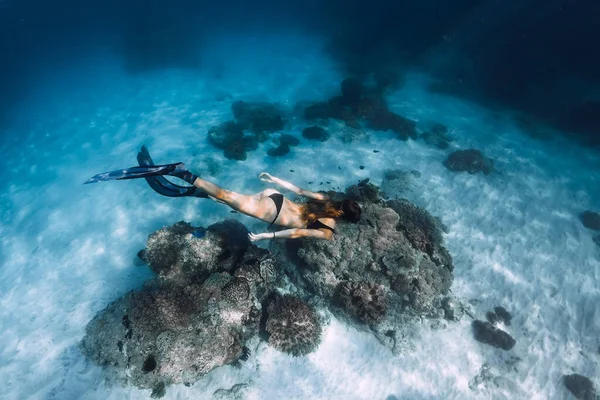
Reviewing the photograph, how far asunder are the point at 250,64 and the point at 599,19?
114 feet

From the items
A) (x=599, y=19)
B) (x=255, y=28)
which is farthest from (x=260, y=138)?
(x=255, y=28)

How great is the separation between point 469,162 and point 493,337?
10303mm

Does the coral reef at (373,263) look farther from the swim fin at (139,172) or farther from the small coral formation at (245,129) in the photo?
the small coral formation at (245,129)

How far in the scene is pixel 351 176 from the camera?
13875 millimetres

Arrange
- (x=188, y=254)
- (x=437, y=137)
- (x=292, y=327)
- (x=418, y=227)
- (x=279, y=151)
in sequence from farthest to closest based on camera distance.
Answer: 1. (x=437, y=137)
2. (x=279, y=151)
3. (x=418, y=227)
4. (x=188, y=254)
5. (x=292, y=327)

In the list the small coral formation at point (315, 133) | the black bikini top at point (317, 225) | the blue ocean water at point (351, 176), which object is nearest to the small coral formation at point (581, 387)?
the blue ocean water at point (351, 176)

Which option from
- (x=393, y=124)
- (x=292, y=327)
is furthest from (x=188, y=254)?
(x=393, y=124)

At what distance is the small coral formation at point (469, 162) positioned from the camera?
15344 millimetres

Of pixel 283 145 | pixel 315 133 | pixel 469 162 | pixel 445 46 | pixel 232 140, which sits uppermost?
pixel 445 46

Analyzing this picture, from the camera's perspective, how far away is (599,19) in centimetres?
2664

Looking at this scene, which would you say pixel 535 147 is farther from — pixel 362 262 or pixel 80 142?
pixel 80 142

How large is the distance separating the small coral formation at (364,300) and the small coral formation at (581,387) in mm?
5598

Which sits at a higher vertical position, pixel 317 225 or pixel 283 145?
pixel 317 225

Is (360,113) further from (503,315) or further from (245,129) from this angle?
(503,315)
